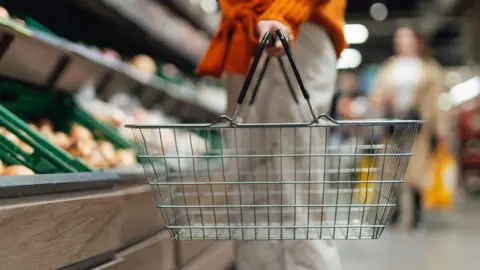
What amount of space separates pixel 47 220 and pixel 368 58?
20461 millimetres

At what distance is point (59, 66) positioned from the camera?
2113mm

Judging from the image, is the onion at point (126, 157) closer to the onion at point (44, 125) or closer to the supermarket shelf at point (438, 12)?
the onion at point (44, 125)

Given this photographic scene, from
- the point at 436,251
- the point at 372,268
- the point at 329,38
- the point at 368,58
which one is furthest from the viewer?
the point at 368,58

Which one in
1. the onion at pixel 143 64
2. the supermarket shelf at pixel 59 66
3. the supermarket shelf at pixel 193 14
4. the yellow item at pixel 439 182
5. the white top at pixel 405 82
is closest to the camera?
the supermarket shelf at pixel 59 66

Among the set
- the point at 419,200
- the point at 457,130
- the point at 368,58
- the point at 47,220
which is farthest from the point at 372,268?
the point at 368,58

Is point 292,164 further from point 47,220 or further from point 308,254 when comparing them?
point 47,220

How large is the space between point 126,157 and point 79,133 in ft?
0.72

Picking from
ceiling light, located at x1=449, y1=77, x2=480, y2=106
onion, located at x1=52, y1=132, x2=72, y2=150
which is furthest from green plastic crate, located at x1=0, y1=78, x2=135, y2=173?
ceiling light, located at x1=449, y1=77, x2=480, y2=106

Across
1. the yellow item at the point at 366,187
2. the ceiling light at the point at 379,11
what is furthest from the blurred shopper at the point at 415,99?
the ceiling light at the point at 379,11

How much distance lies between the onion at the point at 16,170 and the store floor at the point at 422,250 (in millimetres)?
1991

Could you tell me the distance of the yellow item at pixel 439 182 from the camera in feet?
16.2

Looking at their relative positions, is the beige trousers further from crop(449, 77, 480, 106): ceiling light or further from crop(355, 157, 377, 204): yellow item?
crop(449, 77, 480, 106): ceiling light

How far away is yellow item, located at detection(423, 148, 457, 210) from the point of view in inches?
194

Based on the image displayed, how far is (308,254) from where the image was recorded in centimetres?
159
